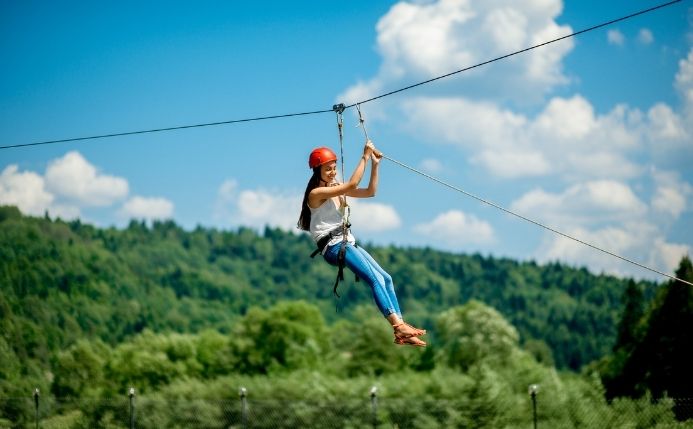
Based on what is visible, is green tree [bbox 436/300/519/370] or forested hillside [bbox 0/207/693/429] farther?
green tree [bbox 436/300/519/370]

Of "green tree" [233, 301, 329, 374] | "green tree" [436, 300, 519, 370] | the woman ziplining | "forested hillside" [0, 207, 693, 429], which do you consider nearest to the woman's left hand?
the woman ziplining

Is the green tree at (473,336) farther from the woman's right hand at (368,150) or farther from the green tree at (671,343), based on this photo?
the woman's right hand at (368,150)

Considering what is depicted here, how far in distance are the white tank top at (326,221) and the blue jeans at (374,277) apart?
0.61ft

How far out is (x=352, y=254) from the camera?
8680mm

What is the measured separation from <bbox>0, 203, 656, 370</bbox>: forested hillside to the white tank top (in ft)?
152

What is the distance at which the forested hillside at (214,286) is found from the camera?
67.4m

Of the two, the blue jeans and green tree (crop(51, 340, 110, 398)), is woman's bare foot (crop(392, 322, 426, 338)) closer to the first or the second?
the blue jeans

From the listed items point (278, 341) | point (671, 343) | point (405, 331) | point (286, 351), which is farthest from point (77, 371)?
point (405, 331)

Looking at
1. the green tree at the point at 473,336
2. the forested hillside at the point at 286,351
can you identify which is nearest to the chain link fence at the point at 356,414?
the forested hillside at the point at 286,351

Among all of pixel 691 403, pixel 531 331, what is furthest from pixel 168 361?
pixel 531 331

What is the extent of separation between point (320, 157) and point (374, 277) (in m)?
1.20

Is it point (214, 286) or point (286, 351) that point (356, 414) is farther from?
point (214, 286)

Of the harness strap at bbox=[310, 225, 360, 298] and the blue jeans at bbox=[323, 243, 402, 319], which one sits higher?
the harness strap at bbox=[310, 225, 360, 298]

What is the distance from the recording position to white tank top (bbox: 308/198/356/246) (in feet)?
29.0
